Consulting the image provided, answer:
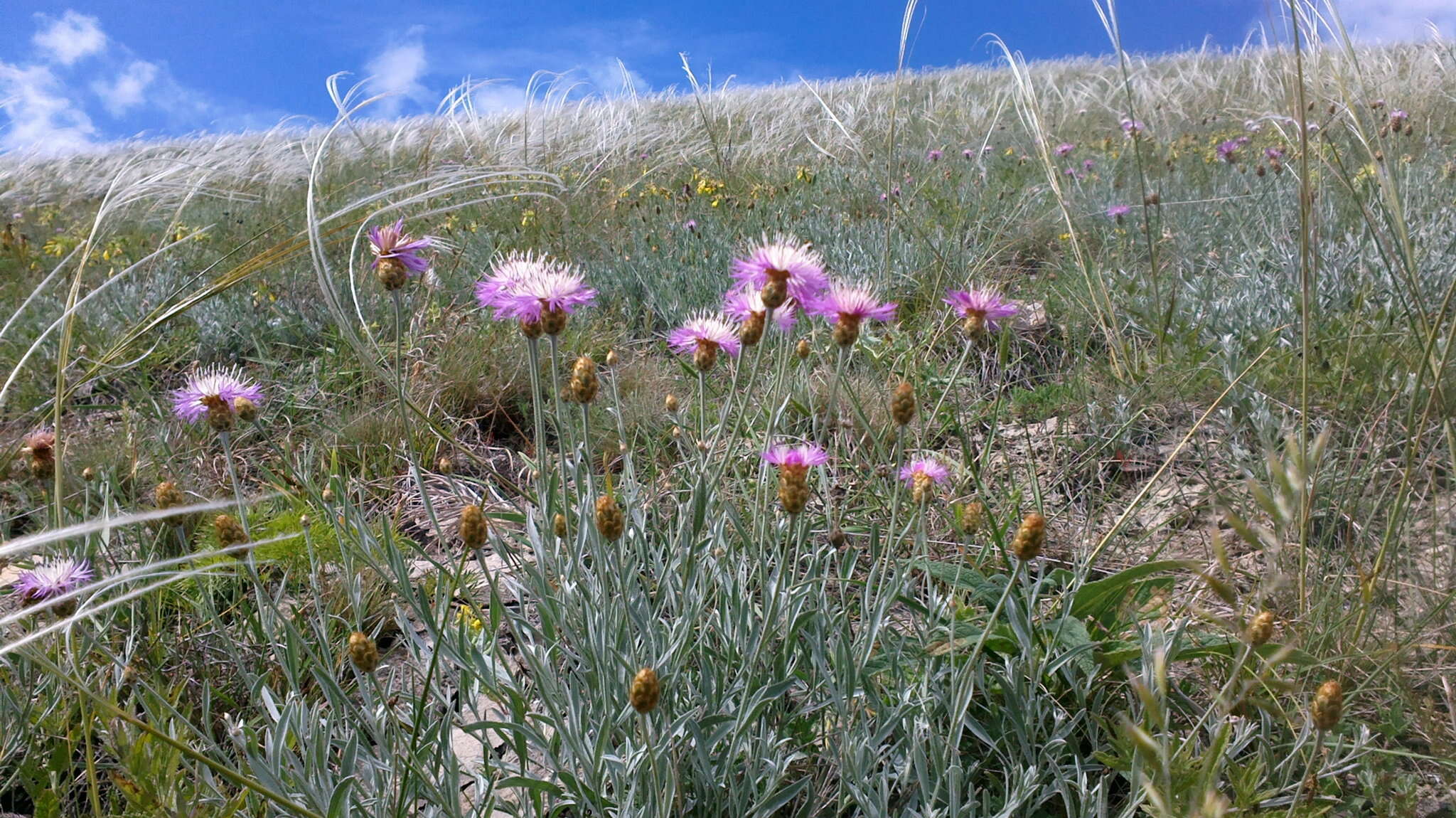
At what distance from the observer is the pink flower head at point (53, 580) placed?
1349 mm

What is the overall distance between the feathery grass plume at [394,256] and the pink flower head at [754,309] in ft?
1.47

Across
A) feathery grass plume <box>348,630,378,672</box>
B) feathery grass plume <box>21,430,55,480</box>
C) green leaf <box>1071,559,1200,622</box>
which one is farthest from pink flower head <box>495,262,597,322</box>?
green leaf <box>1071,559,1200,622</box>

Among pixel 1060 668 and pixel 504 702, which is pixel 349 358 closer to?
pixel 504 702

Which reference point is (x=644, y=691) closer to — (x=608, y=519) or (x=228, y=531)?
(x=608, y=519)

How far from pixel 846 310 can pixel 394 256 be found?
650 millimetres

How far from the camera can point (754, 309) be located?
4.12 ft

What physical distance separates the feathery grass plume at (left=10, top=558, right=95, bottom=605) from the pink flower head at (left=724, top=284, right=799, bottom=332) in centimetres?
112

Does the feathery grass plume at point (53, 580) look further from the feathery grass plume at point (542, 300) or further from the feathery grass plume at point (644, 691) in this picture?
the feathery grass plume at point (644, 691)

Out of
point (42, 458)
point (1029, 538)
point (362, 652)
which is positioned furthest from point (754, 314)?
point (42, 458)

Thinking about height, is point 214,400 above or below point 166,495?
above

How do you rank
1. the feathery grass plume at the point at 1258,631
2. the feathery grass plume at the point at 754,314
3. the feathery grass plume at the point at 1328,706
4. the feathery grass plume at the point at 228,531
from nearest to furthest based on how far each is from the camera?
the feathery grass plume at the point at 1258,631 < the feathery grass plume at the point at 1328,706 < the feathery grass plume at the point at 228,531 < the feathery grass plume at the point at 754,314

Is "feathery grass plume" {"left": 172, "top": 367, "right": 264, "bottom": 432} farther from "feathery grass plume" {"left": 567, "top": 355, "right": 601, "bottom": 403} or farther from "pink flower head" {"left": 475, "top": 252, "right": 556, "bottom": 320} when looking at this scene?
"feathery grass plume" {"left": 567, "top": 355, "right": 601, "bottom": 403}

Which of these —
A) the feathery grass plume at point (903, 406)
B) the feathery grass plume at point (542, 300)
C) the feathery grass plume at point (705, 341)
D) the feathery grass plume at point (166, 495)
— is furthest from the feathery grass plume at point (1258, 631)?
the feathery grass plume at point (166, 495)

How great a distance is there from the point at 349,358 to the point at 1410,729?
10.0 ft
